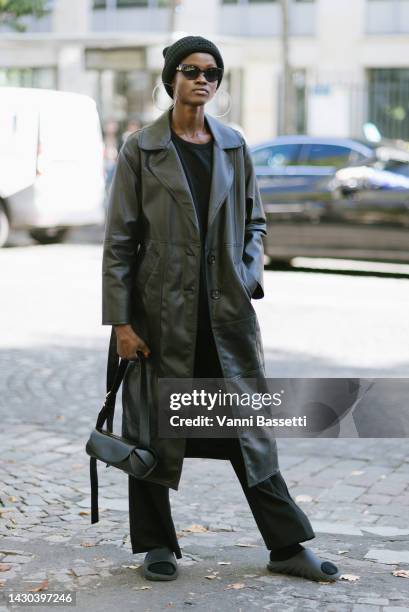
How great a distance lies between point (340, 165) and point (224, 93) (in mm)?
19599

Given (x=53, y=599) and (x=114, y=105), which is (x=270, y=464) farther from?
(x=114, y=105)

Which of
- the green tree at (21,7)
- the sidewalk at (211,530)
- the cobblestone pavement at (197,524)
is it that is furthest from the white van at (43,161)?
the green tree at (21,7)

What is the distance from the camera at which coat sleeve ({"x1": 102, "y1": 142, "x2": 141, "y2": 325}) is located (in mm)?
4184

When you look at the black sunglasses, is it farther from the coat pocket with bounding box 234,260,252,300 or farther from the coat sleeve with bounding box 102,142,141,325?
the coat pocket with bounding box 234,260,252,300

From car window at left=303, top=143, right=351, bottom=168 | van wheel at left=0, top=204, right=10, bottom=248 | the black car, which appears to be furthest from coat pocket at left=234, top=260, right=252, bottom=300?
van wheel at left=0, top=204, right=10, bottom=248

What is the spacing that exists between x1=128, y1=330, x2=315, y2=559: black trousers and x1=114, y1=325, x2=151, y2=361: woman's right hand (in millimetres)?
184

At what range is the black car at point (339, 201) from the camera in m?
13.9

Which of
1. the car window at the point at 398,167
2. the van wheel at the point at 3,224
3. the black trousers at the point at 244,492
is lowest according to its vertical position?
the van wheel at the point at 3,224

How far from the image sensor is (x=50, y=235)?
18.5 m

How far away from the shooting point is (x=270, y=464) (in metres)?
4.21

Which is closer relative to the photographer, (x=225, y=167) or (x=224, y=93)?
(x=225, y=167)

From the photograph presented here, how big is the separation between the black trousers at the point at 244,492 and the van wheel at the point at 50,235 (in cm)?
1434

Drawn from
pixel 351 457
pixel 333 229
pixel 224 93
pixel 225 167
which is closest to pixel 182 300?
pixel 225 167

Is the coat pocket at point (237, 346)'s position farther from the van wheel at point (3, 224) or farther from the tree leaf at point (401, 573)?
the van wheel at point (3, 224)
